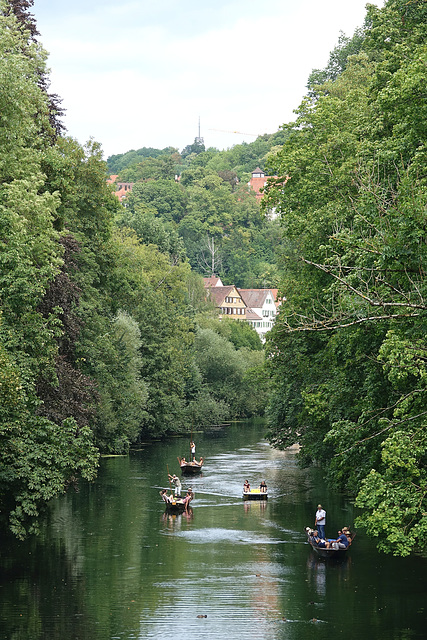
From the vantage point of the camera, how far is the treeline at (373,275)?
62.0 ft

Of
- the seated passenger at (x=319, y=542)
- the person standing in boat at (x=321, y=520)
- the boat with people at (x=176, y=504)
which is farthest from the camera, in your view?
the boat with people at (x=176, y=504)

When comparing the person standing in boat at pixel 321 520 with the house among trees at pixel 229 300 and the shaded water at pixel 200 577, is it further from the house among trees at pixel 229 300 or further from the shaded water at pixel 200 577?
the house among trees at pixel 229 300

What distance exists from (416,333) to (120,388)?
35962 millimetres

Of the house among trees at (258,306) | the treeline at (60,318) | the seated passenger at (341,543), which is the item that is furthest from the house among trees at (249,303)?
the seated passenger at (341,543)

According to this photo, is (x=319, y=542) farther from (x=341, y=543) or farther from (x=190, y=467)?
(x=190, y=467)

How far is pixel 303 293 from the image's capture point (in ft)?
112

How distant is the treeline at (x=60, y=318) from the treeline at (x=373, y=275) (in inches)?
340

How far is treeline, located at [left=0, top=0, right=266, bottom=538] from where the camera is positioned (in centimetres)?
2964

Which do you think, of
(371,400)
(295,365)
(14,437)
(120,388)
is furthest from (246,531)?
(120,388)

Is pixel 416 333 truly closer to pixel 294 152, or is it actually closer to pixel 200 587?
pixel 200 587

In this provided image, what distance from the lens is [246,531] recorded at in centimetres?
3672

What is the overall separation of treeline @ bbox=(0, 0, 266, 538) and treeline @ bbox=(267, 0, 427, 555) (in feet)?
28.3

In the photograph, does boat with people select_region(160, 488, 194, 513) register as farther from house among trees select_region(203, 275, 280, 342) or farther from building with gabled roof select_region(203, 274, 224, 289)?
building with gabled roof select_region(203, 274, 224, 289)

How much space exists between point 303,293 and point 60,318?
9.89 m
